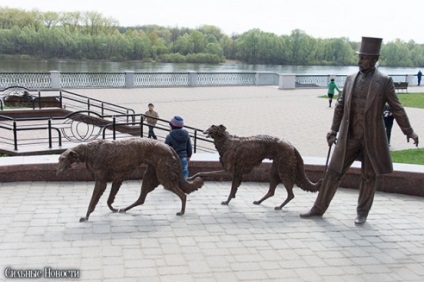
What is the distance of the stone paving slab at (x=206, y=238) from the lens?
181 inches

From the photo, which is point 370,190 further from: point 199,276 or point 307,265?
point 199,276

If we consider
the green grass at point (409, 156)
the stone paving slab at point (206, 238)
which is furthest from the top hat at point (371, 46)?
the green grass at point (409, 156)

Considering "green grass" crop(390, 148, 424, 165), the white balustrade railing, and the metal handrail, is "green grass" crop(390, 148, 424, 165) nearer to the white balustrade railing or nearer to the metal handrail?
the metal handrail

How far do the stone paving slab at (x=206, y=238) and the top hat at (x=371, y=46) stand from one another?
7.51ft

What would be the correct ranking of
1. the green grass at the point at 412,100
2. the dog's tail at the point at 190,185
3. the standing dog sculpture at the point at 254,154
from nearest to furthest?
the dog's tail at the point at 190,185 → the standing dog sculpture at the point at 254,154 → the green grass at the point at 412,100

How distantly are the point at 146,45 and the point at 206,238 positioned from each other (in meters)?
65.6

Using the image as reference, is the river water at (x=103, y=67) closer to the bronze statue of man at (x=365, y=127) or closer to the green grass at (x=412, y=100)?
the green grass at (x=412, y=100)

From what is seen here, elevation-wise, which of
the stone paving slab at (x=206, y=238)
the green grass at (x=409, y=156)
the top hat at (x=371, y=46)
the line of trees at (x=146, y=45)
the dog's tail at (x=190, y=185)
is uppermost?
the line of trees at (x=146, y=45)

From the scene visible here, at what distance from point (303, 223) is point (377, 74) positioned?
2.17 m

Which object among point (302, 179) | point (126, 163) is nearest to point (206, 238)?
point (126, 163)

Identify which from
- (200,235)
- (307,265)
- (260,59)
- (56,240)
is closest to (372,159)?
(307,265)

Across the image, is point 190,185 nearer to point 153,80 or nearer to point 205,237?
point 205,237

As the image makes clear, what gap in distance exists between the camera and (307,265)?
4.82 m

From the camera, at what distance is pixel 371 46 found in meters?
5.68
